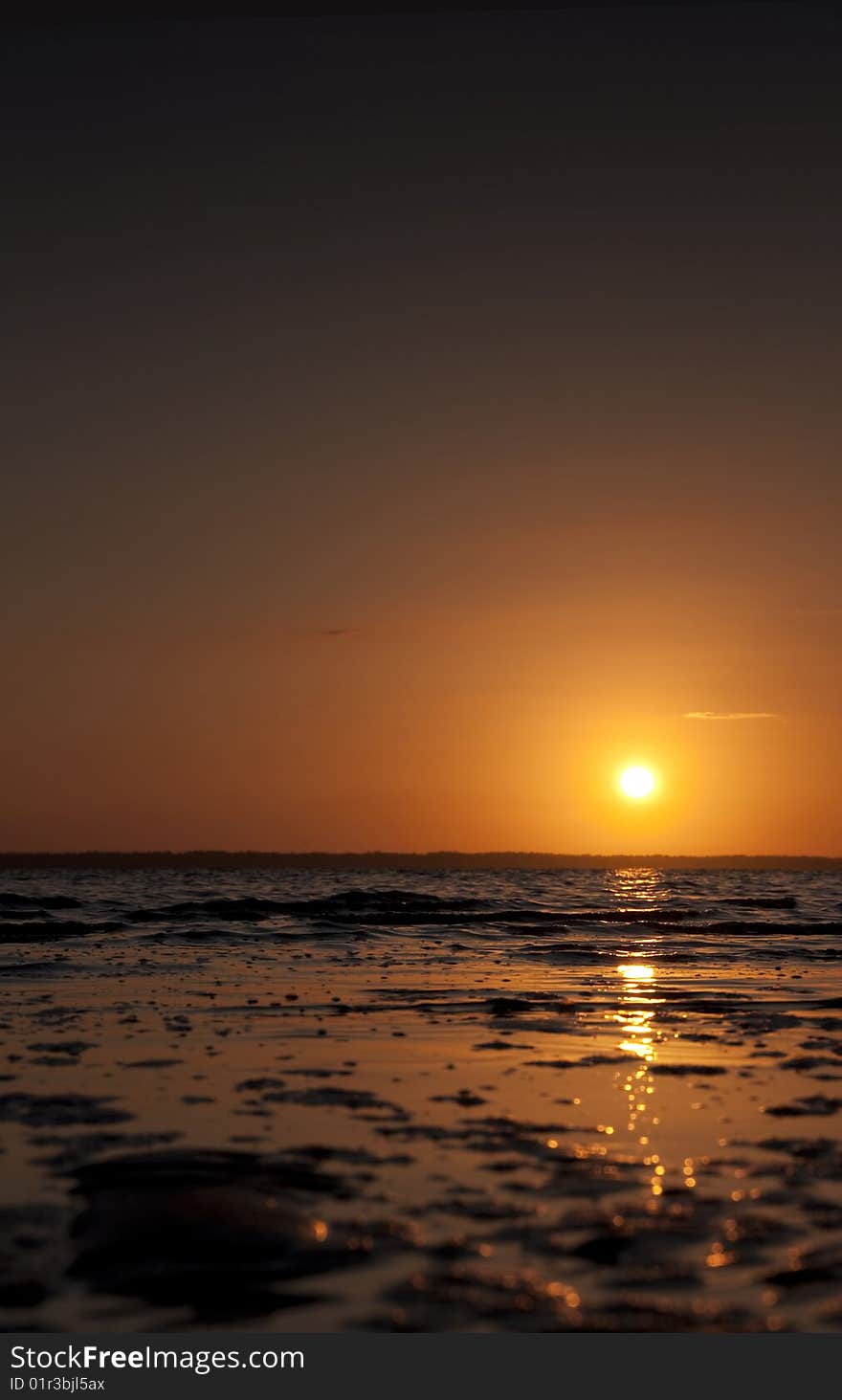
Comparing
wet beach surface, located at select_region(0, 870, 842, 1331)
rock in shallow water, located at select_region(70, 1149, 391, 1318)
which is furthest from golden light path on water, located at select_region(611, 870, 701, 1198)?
rock in shallow water, located at select_region(70, 1149, 391, 1318)

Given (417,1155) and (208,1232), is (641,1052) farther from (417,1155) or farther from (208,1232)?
(208,1232)

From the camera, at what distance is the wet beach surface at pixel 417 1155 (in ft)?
25.1

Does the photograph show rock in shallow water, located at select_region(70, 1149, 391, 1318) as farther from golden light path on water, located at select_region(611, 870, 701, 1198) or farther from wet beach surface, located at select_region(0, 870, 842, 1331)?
golden light path on water, located at select_region(611, 870, 701, 1198)

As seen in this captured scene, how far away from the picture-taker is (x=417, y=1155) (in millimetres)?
11000

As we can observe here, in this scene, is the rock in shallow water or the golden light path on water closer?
the rock in shallow water

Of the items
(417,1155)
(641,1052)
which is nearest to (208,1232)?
(417,1155)

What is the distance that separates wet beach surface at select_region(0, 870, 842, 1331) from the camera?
764 centimetres

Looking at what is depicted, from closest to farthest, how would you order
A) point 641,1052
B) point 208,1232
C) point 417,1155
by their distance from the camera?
point 208,1232
point 417,1155
point 641,1052

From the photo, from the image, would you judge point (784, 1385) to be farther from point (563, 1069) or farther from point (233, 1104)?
point (563, 1069)

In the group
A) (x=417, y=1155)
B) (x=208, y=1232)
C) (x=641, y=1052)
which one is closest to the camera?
(x=208, y=1232)

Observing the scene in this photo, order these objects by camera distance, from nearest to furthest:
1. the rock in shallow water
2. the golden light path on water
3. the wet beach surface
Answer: the wet beach surface, the rock in shallow water, the golden light path on water

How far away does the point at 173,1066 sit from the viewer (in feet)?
49.4

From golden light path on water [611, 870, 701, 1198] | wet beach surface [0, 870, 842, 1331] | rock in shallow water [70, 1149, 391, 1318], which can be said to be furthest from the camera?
golden light path on water [611, 870, 701, 1198]

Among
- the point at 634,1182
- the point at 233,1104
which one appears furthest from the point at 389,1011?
the point at 634,1182
